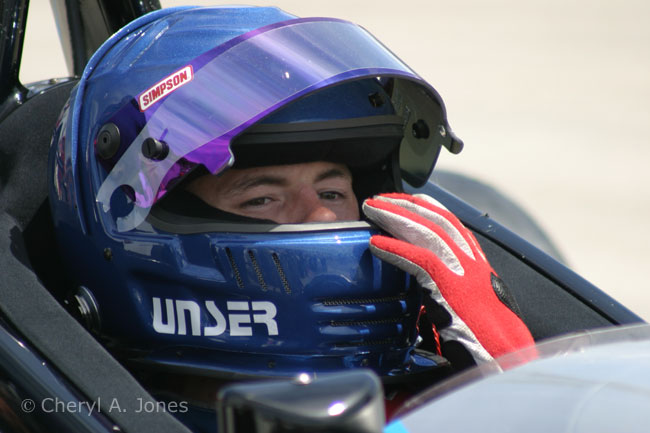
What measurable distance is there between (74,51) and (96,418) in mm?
1298

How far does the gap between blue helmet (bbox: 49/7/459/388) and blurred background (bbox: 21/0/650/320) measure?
305cm

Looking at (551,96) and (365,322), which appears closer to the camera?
(365,322)

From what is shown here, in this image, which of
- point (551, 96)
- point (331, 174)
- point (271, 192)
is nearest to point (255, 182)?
point (271, 192)

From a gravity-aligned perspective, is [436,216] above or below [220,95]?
below

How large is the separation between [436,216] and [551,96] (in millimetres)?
5575

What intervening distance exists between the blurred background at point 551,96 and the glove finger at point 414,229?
2.95 metres

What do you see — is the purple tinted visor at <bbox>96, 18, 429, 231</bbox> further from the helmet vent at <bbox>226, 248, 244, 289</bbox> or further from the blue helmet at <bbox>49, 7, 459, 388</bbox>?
the helmet vent at <bbox>226, 248, 244, 289</bbox>

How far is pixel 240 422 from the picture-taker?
86 cm

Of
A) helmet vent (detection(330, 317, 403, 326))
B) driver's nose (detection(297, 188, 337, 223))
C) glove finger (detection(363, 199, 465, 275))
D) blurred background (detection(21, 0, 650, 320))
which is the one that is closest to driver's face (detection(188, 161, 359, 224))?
driver's nose (detection(297, 188, 337, 223))

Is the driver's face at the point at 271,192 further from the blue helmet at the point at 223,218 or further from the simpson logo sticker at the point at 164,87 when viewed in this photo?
the simpson logo sticker at the point at 164,87

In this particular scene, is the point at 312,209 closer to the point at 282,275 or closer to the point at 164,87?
the point at 282,275

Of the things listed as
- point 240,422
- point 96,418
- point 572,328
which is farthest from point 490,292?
point 240,422

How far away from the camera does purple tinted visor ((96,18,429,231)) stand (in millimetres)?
1758

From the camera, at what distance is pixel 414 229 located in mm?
1810
